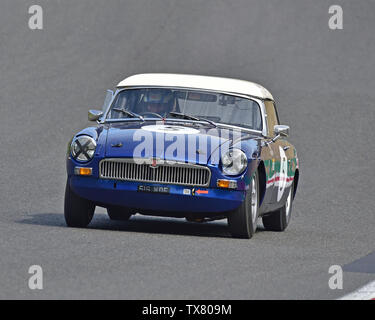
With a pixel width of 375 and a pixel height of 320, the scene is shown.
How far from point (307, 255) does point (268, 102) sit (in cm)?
330

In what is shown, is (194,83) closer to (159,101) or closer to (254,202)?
(159,101)

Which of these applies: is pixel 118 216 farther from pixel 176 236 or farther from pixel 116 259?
pixel 116 259

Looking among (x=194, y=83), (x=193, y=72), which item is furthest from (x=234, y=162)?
(x=193, y=72)

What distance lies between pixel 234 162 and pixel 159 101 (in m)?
1.70

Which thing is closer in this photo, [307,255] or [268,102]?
[307,255]

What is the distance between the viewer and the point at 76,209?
1047 centimetres

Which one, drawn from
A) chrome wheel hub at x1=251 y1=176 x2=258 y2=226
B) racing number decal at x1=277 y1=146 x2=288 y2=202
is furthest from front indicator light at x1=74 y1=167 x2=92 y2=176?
racing number decal at x1=277 y1=146 x2=288 y2=202

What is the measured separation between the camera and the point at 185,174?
1002 cm

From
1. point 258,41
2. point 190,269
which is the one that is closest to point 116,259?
point 190,269

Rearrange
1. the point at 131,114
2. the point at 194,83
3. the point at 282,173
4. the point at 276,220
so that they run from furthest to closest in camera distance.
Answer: the point at 276,220, the point at 282,173, the point at 194,83, the point at 131,114

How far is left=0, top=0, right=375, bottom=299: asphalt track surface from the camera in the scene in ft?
25.1

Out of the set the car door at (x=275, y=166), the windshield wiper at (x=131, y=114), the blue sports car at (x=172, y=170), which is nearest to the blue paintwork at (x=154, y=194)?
the blue sports car at (x=172, y=170)

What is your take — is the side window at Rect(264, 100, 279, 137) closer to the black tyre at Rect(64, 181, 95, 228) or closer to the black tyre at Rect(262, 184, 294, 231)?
the black tyre at Rect(262, 184, 294, 231)

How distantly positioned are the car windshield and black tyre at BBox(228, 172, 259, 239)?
44.6 inches
